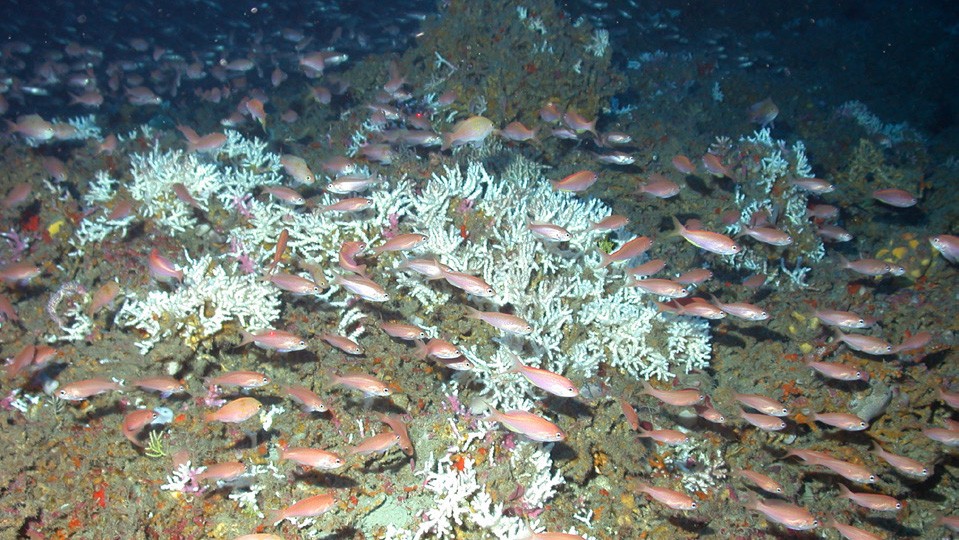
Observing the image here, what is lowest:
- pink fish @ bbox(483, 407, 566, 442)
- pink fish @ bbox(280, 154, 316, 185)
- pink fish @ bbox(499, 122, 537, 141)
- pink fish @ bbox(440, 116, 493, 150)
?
pink fish @ bbox(483, 407, 566, 442)

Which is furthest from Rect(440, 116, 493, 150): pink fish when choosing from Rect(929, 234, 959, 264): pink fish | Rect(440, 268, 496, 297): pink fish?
Rect(929, 234, 959, 264): pink fish

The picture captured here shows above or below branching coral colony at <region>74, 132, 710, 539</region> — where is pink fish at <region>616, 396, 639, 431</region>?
below

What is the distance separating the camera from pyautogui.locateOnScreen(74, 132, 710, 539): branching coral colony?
14.5 ft

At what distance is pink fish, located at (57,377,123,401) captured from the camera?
3840 millimetres

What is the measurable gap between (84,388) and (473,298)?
370cm

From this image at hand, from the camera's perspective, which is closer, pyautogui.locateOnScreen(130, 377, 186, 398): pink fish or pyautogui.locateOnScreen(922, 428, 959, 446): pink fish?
A: pyautogui.locateOnScreen(130, 377, 186, 398): pink fish

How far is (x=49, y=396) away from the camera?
446cm

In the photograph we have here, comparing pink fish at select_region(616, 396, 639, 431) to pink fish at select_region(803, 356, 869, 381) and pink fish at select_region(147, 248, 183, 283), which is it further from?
pink fish at select_region(147, 248, 183, 283)

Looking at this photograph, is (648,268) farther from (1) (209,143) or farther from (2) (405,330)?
(1) (209,143)

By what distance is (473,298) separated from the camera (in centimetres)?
487

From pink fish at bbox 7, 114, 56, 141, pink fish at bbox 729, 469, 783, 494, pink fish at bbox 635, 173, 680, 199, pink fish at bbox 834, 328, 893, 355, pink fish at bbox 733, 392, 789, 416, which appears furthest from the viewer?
pink fish at bbox 7, 114, 56, 141

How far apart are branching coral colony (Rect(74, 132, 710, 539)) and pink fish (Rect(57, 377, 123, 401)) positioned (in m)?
0.54

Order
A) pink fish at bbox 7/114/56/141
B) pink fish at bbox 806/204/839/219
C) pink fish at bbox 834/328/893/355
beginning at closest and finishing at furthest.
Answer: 1. pink fish at bbox 834/328/893/355
2. pink fish at bbox 806/204/839/219
3. pink fish at bbox 7/114/56/141

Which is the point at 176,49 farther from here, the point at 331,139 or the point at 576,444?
the point at 576,444
